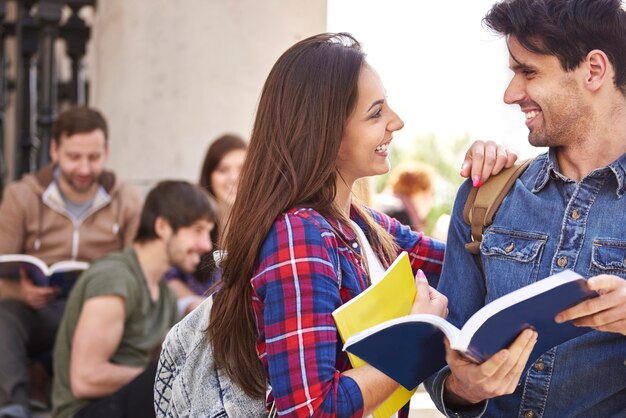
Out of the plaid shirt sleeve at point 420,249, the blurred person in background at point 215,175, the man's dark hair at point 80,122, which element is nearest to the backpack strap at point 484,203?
the plaid shirt sleeve at point 420,249

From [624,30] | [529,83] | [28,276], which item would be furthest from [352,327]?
[28,276]

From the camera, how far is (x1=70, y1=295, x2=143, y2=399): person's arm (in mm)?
5242

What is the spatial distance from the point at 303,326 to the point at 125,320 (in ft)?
9.50

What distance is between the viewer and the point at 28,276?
5965mm

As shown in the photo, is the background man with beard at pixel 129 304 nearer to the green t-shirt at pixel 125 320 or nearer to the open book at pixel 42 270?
the green t-shirt at pixel 125 320

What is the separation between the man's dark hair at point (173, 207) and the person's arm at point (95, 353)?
22.1 inches

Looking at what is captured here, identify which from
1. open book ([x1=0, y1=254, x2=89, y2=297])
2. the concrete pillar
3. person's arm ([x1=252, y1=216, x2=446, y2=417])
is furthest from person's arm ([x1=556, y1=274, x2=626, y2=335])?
the concrete pillar

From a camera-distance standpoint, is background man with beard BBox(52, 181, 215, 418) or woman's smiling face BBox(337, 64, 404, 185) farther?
background man with beard BBox(52, 181, 215, 418)

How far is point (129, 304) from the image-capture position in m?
5.44

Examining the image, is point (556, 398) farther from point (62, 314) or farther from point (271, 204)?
point (62, 314)

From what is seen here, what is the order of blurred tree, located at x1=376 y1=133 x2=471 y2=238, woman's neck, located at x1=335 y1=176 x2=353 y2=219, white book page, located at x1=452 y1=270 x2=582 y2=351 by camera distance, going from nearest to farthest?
white book page, located at x1=452 y1=270 x2=582 y2=351, woman's neck, located at x1=335 y1=176 x2=353 y2=219, blurred tree, located at x1=376 y1=133 x2=471 y2=238

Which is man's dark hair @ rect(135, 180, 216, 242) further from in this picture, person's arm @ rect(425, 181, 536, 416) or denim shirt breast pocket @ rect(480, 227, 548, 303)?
denim shirt breast pocket @ rect(480, 227, 548, 303)

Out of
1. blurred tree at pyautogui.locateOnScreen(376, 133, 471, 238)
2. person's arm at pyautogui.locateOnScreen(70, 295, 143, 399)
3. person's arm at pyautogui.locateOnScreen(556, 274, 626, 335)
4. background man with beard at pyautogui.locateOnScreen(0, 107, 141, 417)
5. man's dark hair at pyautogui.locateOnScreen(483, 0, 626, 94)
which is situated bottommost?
blurred tree at pyautogui.locateOnScreen(376, 133, 471, 238)

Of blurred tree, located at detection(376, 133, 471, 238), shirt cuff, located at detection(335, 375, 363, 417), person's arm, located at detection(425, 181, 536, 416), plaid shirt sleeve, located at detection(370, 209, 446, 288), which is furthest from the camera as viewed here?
blurred tree, located at detection(376, 133, 471, 238)
